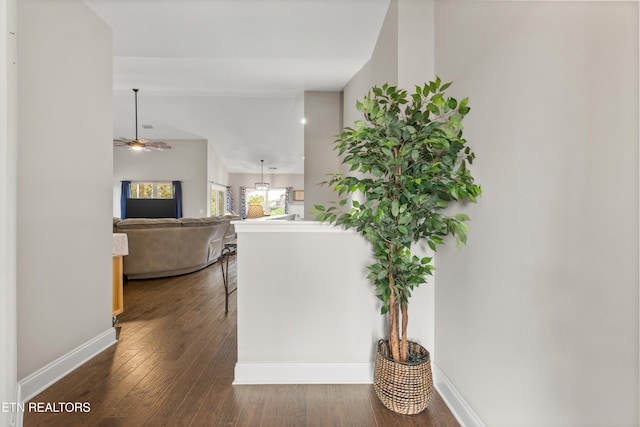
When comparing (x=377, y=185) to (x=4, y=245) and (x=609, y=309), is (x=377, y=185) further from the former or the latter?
(x=4, y=245)

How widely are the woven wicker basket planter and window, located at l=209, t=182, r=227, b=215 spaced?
7895mm

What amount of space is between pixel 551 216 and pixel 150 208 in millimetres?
7517

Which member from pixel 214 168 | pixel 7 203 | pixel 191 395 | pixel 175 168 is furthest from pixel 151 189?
pixel 7 203

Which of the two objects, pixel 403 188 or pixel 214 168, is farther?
pixel 214 168

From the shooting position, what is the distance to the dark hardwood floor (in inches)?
56.9

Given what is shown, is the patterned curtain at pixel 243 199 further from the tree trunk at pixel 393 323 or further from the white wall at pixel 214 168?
the tree trunk at pixel 393 323

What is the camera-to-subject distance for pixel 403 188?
1358 millimetres

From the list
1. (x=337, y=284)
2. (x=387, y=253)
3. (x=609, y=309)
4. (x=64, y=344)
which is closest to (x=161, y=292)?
(x=64, y=344)

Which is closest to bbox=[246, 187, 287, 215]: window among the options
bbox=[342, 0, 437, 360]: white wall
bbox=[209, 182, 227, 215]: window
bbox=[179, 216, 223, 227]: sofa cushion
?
bbox=[209, 182, 227, 215]: window

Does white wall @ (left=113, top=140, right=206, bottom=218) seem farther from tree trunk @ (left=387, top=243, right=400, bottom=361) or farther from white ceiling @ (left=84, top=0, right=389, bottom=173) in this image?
tree trunk @ (left=387, top=243, right=400, bottom=361)

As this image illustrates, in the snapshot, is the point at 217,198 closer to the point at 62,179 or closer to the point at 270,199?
the point at 270,199

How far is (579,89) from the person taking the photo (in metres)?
0.84

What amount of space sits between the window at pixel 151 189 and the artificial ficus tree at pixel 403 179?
7.94 metres

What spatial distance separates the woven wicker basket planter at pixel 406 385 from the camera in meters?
1.44
